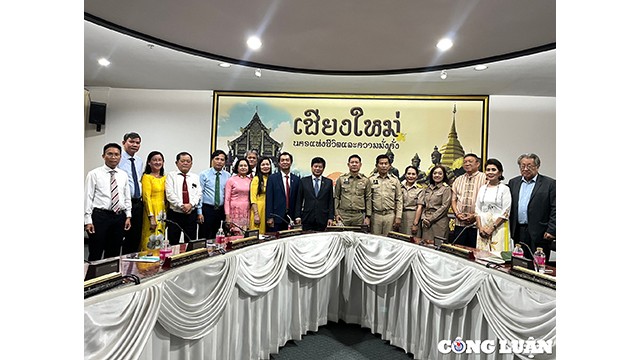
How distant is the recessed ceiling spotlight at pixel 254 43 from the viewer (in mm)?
3570

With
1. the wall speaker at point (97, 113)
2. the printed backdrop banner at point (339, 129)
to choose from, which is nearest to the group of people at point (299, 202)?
the printed backdrop banner at point (339, 129)

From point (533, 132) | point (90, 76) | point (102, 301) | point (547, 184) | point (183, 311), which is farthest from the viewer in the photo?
point (533, 132)

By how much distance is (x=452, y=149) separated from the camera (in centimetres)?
563

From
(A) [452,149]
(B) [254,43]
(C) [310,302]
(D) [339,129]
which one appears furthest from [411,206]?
(B) [254,43]

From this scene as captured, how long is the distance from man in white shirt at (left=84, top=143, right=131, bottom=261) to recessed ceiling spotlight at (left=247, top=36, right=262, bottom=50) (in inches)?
66.7

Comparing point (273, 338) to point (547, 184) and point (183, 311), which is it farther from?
point (547, 184)

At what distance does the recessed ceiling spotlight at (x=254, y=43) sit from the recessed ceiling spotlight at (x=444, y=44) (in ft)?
6.20

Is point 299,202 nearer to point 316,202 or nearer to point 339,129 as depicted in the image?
point 316,202

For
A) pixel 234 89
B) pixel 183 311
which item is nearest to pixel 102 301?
pixel 183 311

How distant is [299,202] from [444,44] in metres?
2.40

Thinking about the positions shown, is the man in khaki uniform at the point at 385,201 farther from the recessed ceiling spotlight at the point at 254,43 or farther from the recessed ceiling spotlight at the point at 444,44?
the recessed ceiling spotlight at the point at 254,43

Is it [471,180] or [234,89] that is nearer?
[471,180]

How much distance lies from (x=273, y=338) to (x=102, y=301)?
1556mm
